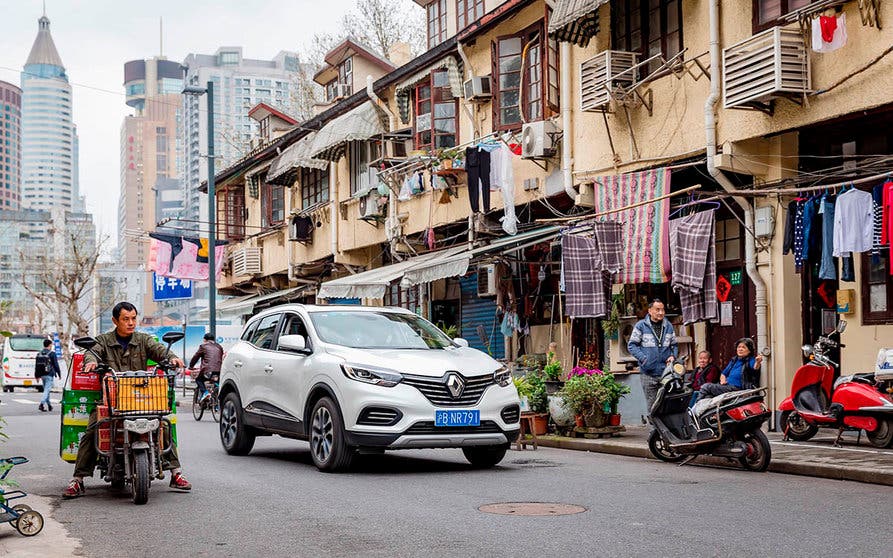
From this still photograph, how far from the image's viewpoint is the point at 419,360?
37.6ft

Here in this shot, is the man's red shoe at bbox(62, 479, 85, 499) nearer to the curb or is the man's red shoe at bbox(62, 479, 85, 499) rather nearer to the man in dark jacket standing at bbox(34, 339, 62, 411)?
the curb

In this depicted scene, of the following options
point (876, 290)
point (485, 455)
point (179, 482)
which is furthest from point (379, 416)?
point (876, 290)

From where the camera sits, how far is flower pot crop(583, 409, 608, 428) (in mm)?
15398

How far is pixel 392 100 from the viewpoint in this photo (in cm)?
2802

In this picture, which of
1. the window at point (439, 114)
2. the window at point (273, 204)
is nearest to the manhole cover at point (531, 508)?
the window at point (439, 114)

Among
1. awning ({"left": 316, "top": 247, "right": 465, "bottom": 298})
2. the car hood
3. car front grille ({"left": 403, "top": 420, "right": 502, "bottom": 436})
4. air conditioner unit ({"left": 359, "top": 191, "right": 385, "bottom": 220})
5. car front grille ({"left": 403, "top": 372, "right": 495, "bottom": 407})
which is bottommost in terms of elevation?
car front grille ({"left": 403, "top": 420, "right": 502, "bottom": 436})

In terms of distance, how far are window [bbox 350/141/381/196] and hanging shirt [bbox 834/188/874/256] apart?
1679cm

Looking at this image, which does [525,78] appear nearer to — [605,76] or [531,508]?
[605,76]

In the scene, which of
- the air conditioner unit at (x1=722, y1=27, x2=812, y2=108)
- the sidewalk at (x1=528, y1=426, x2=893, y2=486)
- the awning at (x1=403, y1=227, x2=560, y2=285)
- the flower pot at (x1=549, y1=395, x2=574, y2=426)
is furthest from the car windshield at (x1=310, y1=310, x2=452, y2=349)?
the awning at (x1=403, y1=227, x2=560, y2=285)

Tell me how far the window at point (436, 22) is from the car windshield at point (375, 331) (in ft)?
52.5

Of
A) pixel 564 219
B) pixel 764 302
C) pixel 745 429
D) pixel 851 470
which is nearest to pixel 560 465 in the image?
pixel 745 429

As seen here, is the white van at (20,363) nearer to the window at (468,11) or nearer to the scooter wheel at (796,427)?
the window at (468,11)

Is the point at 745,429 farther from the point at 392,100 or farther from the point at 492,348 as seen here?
the point at 392,100

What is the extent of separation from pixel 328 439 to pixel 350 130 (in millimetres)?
16425
